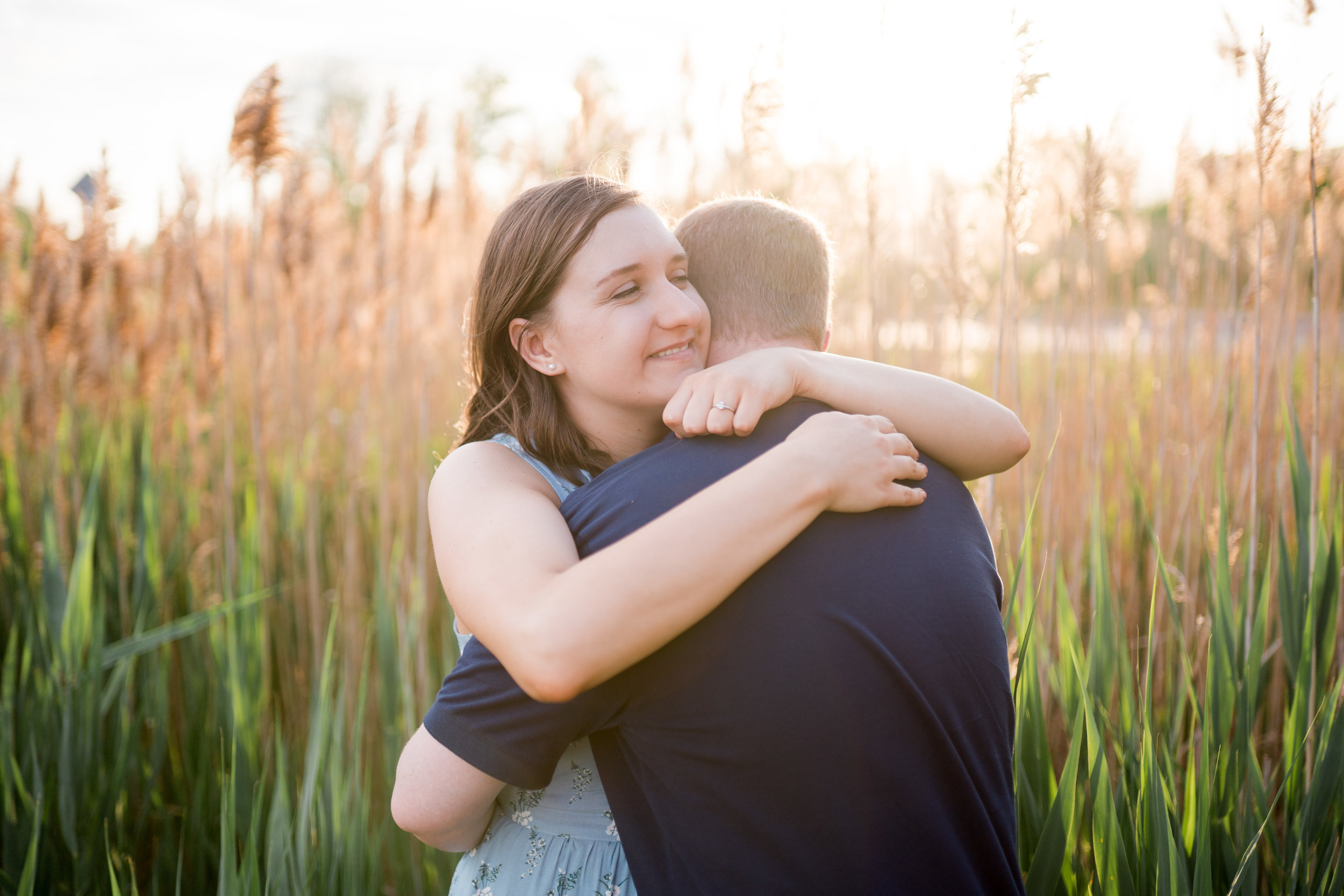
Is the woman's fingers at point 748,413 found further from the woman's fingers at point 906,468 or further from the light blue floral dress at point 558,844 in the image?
the light blue floral dress at point 558,844

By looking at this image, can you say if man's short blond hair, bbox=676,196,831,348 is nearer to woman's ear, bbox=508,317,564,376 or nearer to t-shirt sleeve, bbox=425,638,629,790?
woman's ear, bbox=508,317,564,376

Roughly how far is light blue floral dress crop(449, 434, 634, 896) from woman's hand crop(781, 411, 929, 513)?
1.96 feet

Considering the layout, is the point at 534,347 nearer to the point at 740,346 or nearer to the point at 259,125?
the point at 740,346

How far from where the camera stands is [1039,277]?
4.95 meters

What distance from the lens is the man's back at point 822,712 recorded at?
3.05 feet

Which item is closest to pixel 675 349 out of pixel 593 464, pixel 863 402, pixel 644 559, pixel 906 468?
pixel 593 464

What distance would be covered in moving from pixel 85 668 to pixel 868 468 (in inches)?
96.1

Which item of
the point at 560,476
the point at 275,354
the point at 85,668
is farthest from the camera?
the point at 275,354

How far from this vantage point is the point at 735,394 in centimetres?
105

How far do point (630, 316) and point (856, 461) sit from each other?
1.96 ft

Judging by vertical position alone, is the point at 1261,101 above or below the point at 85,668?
above

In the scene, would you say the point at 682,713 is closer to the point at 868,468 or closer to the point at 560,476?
the point at 868,468

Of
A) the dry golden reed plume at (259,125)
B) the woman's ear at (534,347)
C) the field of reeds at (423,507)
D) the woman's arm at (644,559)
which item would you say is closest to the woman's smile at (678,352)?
the woman's ear at (534,347)

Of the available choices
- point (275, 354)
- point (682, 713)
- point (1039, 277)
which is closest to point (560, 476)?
point (682, 713)
